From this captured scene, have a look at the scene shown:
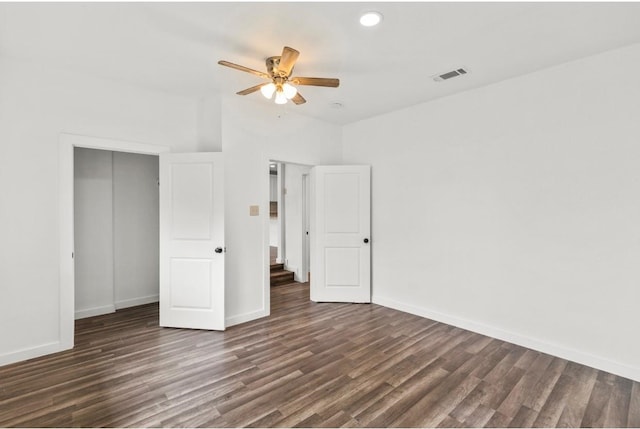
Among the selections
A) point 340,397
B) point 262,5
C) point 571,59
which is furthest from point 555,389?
point 262,5

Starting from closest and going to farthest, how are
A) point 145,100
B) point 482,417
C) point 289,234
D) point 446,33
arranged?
point 482,417 → point 446,33 → point 145,100 → point 289,234

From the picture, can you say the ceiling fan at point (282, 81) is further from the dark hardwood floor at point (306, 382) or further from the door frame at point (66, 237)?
the dark hardwood floor at point (306, 382)

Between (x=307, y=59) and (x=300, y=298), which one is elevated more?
(x=307, y=59)

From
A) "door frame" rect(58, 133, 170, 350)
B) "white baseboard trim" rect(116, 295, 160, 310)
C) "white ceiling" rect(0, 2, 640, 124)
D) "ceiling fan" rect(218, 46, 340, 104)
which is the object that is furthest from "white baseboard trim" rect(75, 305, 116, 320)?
"ceiling fan" rect(218, 46, 340, 104)

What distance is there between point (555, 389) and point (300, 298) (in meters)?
3.30

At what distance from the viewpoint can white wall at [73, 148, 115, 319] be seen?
4035mm

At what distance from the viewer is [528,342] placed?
3.22m

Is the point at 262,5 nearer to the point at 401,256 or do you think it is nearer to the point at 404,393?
the point at 404,393

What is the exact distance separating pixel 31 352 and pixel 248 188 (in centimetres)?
265

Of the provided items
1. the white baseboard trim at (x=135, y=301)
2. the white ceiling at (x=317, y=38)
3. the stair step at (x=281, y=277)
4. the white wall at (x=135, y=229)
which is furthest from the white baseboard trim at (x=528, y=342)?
the white wall at (x=135, y=229)

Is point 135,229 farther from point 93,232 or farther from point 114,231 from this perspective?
point 93,232

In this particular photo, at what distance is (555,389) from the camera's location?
2.49 meters

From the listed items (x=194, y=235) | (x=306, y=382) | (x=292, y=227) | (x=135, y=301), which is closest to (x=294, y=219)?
(x=292, y=227)

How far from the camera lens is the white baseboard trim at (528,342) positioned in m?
2.72
